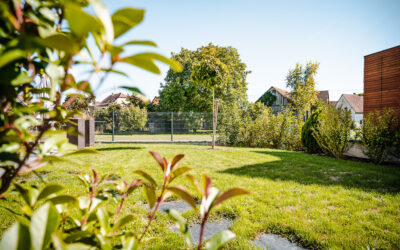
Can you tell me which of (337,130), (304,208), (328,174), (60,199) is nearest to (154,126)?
(337,130)

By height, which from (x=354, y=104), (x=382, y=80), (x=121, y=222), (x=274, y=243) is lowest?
(x=274, y=243)

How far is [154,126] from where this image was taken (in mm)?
13797

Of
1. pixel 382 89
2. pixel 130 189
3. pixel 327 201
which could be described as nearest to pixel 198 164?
pixel 327 201

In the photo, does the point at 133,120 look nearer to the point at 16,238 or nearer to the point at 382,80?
the point at 382,80

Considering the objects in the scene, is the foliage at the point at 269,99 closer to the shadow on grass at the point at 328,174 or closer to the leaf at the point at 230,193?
the shadow on grass at the point at 328,174

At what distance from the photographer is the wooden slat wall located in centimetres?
651

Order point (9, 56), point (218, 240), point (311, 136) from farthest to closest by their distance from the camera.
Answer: point (311, 136) → point (218, 240) → point (9, 56)

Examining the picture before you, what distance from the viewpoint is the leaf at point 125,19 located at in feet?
1.35

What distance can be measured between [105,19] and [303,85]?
77.3 feet

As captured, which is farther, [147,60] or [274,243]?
[274,243]

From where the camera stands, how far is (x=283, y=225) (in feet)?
7.22

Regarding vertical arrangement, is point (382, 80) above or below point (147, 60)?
above

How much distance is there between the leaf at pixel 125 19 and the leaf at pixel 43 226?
0.34m

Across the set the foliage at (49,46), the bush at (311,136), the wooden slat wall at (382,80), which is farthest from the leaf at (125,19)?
the bush at (311,136)
